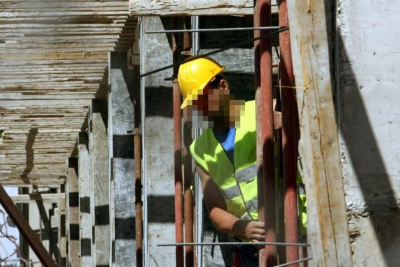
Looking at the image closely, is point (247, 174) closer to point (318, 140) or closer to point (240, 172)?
point (240, 172)

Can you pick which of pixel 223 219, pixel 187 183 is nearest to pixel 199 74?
pixel 223 219

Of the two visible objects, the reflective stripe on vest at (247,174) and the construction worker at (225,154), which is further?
the reflective stripe on vest at (247,174)

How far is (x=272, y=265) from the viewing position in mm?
6070

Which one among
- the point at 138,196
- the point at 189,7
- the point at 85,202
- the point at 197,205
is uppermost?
the point at 85,202

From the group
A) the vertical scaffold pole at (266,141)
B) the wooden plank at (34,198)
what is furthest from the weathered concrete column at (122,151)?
the wooden plank at (34,198)

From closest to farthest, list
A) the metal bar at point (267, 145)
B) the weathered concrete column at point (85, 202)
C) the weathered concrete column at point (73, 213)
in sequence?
the metal bar at point (267, 145) → the weathered concrete column at point (85, 202) → the weathered concrete column at point (73, 213)

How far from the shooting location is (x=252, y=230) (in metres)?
6.21

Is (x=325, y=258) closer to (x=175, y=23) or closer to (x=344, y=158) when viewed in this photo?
(x=344, y=158)

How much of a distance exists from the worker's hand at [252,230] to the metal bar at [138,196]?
6131 millimetres

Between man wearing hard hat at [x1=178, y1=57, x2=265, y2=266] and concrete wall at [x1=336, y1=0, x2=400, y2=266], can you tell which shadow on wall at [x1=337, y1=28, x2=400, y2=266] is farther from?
man wearing hard hat at [x1=178, y1=57, x2=265, y2=266]

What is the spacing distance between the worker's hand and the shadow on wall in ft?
2.77

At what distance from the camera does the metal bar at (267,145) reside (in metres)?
5.96

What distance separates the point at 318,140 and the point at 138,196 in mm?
7902

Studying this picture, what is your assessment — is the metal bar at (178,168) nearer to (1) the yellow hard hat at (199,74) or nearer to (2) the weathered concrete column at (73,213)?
(1) the yellow hard hat at (199,74)
